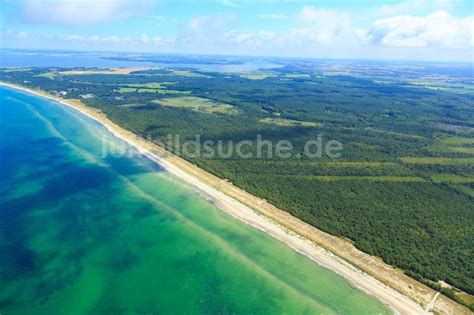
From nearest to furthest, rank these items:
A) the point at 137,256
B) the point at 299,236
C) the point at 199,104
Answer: the point at 137,256 < the point at 299,236 < the point at 199,104

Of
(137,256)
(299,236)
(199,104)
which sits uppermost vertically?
(199,104)

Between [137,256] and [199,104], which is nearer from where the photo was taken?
[137,256]

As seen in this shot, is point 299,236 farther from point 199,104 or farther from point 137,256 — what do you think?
point 199,104

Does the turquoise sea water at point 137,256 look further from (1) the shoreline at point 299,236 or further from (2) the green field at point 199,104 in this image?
(2) the green field at point 199,104

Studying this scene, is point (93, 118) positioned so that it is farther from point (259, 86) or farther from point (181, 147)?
point (259, 86)

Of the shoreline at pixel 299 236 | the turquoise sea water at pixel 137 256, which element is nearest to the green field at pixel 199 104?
the shoreline at pixel 299 236

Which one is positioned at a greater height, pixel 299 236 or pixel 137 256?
pixel 299 236

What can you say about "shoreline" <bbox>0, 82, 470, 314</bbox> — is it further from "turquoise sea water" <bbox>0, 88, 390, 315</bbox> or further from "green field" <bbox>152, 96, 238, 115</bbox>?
"green field" <bbox>152, 96, 238, 115</bbox>

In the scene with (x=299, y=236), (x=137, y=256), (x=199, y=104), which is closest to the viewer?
(x=137, y=256)

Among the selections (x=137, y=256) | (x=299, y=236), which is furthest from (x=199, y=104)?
(x=137, y=256)
